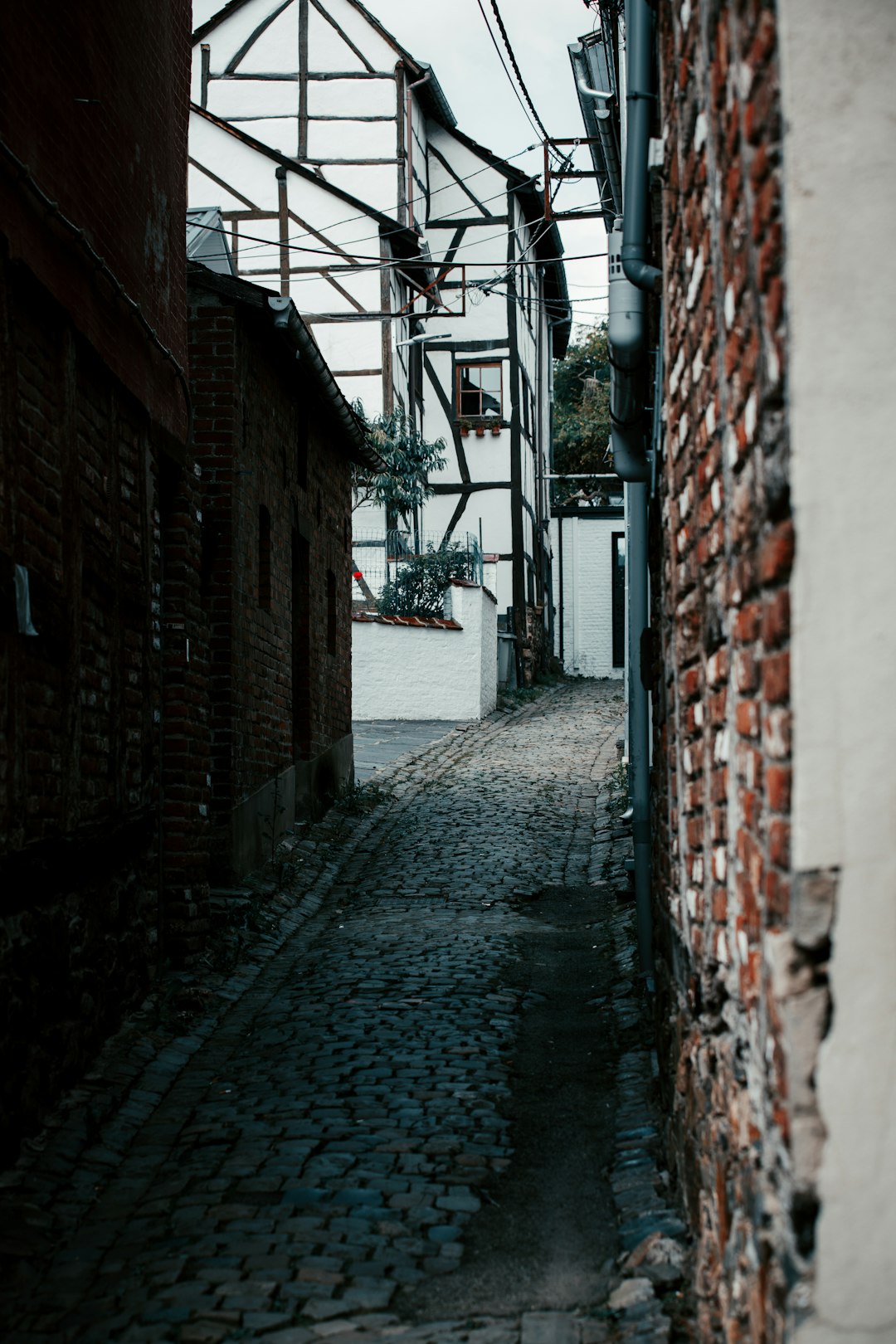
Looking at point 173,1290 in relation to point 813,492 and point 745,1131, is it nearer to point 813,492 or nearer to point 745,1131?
point 745,1131

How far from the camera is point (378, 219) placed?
2003cm

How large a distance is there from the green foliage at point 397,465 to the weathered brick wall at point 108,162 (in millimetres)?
12265

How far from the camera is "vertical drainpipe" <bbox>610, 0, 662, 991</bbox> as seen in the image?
4.93 meters

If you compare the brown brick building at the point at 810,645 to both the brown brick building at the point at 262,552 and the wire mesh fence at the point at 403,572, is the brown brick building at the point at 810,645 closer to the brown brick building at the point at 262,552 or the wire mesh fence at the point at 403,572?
the brown brick building at the point at 262,552

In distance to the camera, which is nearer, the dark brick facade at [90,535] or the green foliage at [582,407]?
the dark brick facade at [90,535]

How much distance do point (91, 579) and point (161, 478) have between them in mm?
1645

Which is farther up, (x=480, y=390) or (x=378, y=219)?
(x=378, y=219)

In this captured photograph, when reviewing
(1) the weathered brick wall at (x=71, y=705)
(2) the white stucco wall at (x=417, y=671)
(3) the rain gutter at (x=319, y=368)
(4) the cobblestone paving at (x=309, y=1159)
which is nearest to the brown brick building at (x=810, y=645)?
(4) the cobblestone paving at (x=309, y=1159)

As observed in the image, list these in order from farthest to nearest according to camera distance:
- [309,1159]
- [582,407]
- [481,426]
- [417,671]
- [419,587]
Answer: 1. [582,407]
2. [481,426]
3. [419,587]
4. [417,671]
5. [309,1159]

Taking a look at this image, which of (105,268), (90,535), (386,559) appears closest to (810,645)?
(90,535)

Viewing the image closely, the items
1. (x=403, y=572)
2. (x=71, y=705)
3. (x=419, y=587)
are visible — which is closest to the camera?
(x=71, y=705)

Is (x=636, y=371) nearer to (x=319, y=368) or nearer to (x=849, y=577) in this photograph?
(x=849, y=577)

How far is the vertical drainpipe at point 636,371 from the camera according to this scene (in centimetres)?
493

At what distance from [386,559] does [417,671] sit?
2.31 meters
